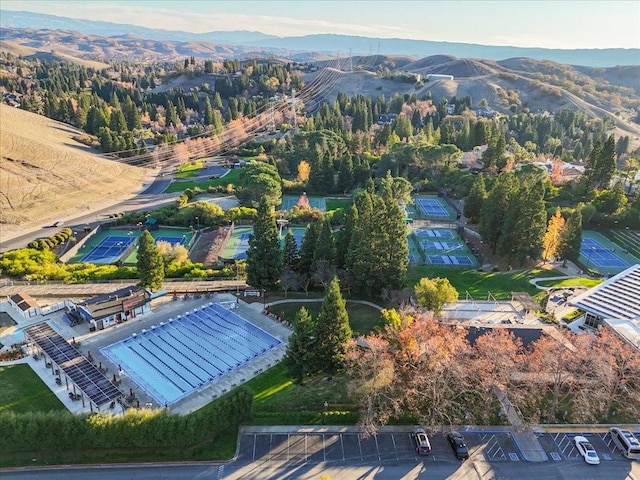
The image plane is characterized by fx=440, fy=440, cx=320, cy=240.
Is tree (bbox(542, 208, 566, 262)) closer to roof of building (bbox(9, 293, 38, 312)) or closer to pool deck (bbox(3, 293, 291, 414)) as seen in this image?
pool deck (bbox(3, 293, 291, 414))

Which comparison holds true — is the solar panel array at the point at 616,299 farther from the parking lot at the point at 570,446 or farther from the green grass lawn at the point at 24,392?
the green grass lawn at the point at 24,392

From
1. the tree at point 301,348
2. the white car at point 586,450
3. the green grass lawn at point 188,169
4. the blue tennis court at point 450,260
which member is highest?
the tree at point 301,348

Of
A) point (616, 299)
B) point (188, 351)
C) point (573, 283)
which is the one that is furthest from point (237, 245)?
point (616, 299)

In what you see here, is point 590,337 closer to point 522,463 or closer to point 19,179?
point 522,463

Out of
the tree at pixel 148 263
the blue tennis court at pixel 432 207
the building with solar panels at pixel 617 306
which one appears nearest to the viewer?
the building with solar panels at pixel 617 306

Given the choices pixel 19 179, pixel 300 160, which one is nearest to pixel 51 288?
pixel 19 179

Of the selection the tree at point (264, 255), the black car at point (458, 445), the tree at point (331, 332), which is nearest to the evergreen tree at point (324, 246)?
the tree at point (264, 255)
